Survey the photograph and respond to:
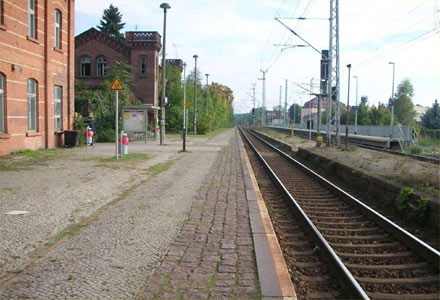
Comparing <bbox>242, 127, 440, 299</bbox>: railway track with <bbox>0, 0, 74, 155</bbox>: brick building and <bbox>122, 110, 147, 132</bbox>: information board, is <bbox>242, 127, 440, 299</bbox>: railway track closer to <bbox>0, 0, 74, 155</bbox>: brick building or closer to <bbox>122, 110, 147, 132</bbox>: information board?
<bbox>0, 0, 74, 155</bbox>: brick building

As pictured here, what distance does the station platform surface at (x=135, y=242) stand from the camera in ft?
14.4

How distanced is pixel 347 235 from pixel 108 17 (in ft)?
258

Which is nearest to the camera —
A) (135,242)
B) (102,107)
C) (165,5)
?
(135,242)

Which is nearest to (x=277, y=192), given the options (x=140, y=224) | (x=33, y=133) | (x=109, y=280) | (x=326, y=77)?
(x=140, y=224)

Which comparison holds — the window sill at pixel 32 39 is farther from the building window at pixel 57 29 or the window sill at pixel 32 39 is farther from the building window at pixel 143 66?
the building window at pixel 143 66

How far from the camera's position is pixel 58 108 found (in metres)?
22.6

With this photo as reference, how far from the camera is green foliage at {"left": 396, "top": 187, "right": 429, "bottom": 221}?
771 centimetres

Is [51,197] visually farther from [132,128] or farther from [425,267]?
[132,128]

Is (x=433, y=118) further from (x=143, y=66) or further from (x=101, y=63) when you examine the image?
(x=101, y=63)

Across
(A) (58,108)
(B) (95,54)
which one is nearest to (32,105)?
(A) (58,108)

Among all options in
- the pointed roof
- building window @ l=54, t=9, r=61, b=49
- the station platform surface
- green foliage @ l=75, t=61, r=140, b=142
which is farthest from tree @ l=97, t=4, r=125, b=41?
the station platform surface

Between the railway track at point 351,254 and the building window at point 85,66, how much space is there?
133ft

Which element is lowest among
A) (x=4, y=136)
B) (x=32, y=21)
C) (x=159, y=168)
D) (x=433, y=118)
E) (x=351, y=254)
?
(x=351, y=254)

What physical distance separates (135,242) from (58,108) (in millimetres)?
18379
